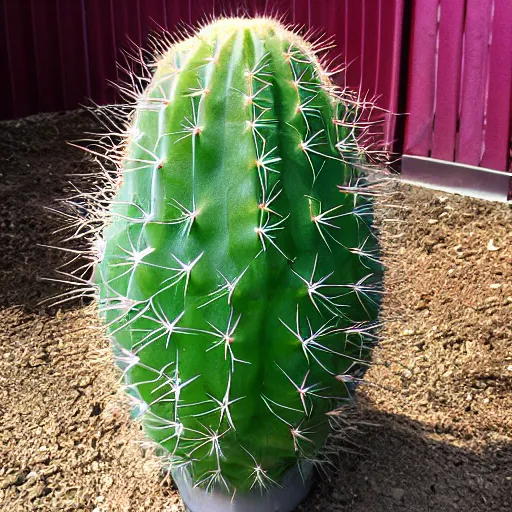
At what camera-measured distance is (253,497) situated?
2.10m

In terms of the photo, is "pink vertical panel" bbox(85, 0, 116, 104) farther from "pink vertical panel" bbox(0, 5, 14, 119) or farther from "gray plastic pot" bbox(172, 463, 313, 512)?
"gray plastic pot" bbox(172, 463, 313, 512)

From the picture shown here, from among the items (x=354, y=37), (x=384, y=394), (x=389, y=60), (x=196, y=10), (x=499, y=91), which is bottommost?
(x=384, y=394)

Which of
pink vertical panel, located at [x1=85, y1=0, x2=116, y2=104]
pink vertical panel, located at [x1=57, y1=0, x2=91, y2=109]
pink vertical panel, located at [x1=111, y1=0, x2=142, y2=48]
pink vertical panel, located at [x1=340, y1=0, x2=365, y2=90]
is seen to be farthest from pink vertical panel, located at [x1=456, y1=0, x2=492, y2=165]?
pink vertical panel, located at [x1=57, y1=0, x2=91, y2=109]

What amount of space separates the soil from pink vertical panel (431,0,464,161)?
52 centimetres

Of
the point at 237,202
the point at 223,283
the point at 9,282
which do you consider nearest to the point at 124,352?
the point at 223,283

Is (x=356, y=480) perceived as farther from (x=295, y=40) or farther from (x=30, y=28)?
(x=30, y=28)

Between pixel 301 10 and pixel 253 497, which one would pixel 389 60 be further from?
pixel 253 497

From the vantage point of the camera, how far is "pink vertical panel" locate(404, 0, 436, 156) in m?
4.25

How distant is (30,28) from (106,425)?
4.12 meters

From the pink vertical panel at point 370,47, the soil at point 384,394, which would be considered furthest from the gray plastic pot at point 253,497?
the pink vertical panel at point 370,47

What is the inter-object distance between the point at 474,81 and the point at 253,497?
A: 9.42ft

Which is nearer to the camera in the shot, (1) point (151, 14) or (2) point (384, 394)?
(2) point (384, 394)

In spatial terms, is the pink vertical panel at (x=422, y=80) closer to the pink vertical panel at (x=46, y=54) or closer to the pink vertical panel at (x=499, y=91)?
the pink vertical panel at (x=499, y=91)

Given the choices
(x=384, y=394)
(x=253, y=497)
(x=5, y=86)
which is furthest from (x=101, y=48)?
(x=253, y=497)
